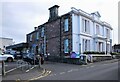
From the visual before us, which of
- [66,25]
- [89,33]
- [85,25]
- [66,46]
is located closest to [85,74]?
[66,46]

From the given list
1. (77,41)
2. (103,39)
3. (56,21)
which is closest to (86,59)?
(77,41)

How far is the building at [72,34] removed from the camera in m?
35.9

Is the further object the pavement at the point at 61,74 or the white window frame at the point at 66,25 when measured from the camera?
the white window frame at the point at 66,25

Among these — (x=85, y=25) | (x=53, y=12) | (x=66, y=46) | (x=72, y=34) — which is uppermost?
(x=53, y=12)

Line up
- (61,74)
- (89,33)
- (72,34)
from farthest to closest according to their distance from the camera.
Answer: (89,33)
(72,34)
(61,74)

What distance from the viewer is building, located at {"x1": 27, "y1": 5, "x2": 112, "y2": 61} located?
3594cm

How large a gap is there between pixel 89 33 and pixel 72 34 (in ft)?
18.0

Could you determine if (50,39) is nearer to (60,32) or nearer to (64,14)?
(60,32)

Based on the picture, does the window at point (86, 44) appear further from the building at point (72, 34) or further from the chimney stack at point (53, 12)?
the chimney stack at point (53, 12)

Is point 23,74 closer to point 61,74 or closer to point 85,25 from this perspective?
point 61,74

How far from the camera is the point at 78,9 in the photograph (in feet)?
120

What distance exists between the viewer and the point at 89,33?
3953cm

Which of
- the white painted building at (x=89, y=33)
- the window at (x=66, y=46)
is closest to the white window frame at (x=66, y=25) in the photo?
the white painted building at (x=89, y=33)

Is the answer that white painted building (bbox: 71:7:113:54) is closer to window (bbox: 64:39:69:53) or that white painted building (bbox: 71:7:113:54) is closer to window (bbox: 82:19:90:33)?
window (bbox: 82:19:90:33)
